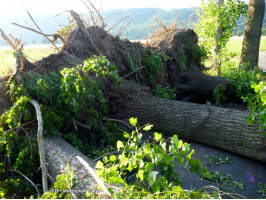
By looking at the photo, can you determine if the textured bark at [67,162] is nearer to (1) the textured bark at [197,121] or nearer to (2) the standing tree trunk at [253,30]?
(1) the textured bark at [197,121]

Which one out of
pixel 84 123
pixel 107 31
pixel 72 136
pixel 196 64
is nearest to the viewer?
pixel 72 136

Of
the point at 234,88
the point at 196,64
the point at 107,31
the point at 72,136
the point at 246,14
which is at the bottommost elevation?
the point at 72,136

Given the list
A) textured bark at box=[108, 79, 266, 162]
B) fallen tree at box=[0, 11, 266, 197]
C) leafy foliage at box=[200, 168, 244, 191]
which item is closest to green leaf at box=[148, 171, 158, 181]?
fallen tree at box=[0, 11, 266, 197]

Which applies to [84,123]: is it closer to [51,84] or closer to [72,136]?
[72,136]

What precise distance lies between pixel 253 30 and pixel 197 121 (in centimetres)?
488

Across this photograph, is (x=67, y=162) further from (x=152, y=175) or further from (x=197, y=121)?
(x=197, y=121)

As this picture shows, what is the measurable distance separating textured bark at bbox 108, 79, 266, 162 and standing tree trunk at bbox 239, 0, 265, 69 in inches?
170

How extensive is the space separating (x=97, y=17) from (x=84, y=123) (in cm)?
299

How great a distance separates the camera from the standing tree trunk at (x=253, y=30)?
7625 mm

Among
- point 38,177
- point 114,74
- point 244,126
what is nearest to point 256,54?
point 244,126

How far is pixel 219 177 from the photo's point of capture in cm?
370

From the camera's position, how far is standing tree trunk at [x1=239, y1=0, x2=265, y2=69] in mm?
7625

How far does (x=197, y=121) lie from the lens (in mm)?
4555

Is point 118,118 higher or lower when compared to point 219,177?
higher
